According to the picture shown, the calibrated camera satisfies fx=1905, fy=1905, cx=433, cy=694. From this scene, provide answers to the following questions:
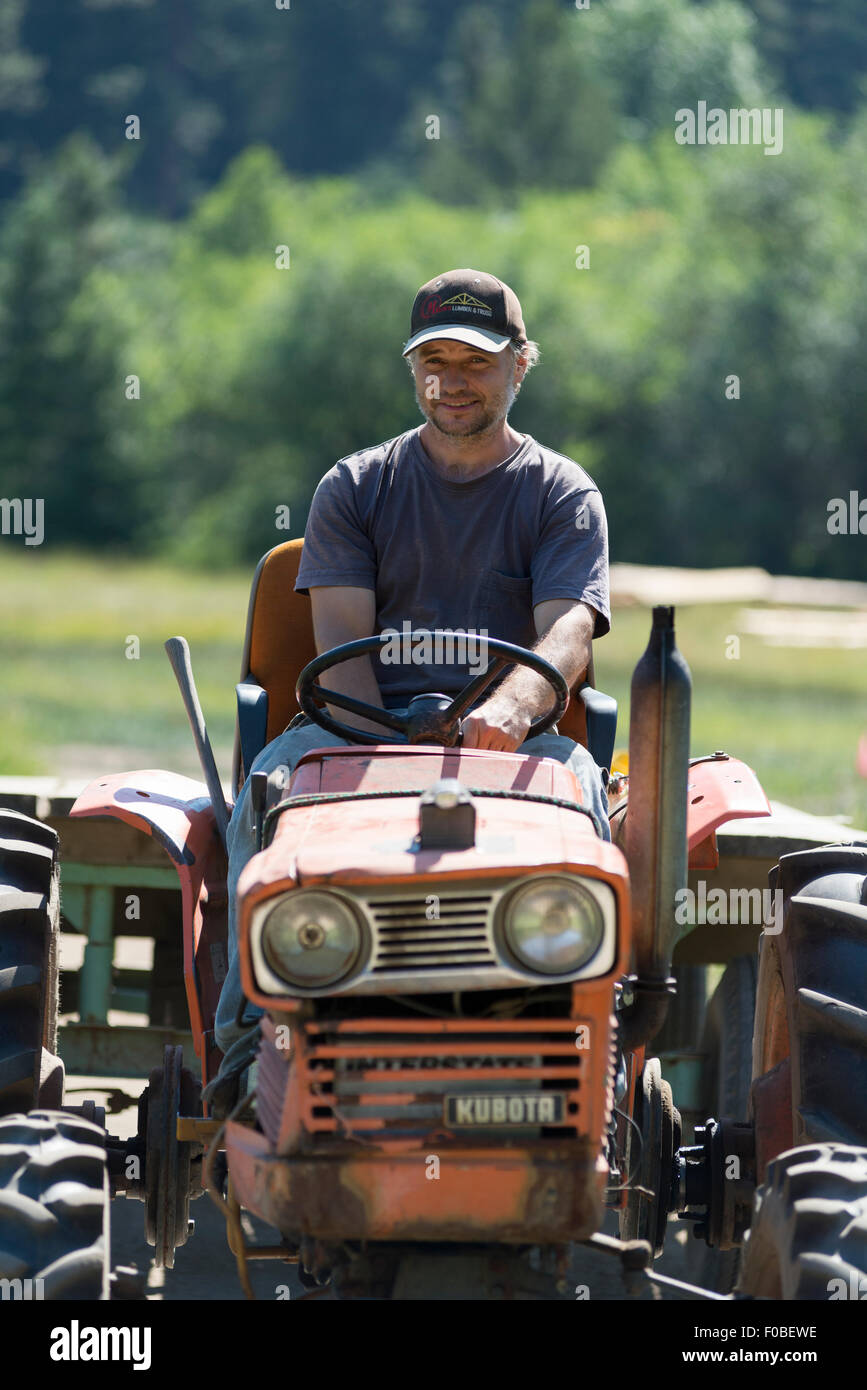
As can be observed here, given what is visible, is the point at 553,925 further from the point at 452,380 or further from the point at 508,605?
the point at 452,380

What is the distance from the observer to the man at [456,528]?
390 cm

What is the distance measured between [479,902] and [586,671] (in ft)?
4.95

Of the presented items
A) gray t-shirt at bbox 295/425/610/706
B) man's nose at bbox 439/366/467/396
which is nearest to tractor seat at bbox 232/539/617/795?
gray t-shirt at bbox 295/425/610/706

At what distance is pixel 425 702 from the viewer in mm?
3523

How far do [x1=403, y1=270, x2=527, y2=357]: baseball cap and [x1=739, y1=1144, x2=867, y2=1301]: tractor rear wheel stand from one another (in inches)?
71.2

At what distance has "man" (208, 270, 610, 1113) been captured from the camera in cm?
390

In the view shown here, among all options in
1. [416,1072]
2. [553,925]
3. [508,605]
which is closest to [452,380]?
[508,605]

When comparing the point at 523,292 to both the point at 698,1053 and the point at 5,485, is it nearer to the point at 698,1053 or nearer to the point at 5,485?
the point at 5,485

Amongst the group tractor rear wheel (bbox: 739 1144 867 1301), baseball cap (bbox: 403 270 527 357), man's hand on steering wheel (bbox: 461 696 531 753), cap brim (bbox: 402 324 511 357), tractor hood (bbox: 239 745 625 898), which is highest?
baseball cap (bbox: 403 270 527 357)

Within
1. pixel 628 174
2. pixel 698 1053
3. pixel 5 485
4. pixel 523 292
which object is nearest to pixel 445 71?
pixel 628 174

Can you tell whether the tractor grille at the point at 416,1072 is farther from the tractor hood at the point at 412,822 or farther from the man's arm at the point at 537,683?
the man's arm at the point at 537,683

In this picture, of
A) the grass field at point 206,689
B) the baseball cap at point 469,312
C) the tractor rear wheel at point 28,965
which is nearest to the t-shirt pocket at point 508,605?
the baseball cap at point 469,312

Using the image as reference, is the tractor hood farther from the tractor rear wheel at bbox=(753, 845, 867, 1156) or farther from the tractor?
the tractor rear wheel at bbox=(753, 845, 867, 1156)
